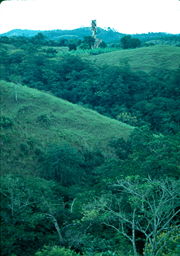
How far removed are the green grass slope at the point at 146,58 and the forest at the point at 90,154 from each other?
0.53 ft

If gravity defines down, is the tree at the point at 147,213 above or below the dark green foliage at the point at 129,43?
below

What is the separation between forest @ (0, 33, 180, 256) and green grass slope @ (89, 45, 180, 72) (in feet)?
0.53

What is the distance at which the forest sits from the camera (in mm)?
12172

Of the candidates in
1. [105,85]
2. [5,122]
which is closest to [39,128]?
[5,122]

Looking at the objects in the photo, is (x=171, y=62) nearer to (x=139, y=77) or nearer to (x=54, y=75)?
(x=139, y=77)

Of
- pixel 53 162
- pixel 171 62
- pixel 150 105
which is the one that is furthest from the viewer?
pixel 171 62

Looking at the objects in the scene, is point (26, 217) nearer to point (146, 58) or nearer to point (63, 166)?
point (63, 166)

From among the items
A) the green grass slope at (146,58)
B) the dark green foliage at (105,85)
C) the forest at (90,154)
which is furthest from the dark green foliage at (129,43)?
the dark green foliage at (105,85)

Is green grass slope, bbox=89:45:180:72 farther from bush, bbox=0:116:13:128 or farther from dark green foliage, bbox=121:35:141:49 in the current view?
bush, bbox=0:116:13:128

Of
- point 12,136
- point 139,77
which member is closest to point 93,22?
point 139,77

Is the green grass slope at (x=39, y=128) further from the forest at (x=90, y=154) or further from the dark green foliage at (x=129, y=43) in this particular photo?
the dark green foliage at (x=129, y=43)

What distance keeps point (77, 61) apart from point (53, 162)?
30182mm

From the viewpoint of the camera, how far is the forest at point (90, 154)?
12.2 meters

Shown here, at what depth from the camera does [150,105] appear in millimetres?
37875
